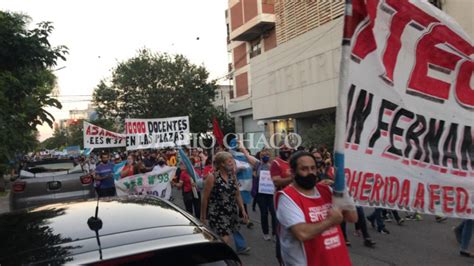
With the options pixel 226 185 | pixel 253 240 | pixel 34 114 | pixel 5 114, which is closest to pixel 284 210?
pixel 226 185

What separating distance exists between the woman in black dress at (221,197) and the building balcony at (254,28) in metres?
31.4

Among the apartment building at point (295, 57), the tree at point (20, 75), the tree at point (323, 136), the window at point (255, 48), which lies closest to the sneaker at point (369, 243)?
the tree at point (20, 75)

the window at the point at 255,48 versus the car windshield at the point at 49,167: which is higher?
the window at the point at 255,48

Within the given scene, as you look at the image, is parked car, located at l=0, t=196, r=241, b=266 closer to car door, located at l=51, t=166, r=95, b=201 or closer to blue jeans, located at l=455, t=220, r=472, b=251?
blue jeans, located at l=455, t=220, r=472, b=251

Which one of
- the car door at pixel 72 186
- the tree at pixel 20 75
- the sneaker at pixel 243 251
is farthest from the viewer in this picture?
the car door at pixel 72 186

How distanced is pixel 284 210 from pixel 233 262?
50cm

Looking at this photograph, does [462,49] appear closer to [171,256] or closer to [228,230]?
[171,256]

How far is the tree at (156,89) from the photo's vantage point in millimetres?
36656

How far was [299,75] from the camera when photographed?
2703 cm

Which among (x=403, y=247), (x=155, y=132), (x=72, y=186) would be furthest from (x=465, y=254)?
(x=155, y=132)

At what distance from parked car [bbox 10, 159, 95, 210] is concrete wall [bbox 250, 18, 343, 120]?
50.8 ft

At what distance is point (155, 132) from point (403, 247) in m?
10.9

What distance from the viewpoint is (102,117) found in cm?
4038

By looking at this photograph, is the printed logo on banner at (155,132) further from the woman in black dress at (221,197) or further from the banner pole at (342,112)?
the banner pole at (342,112)
